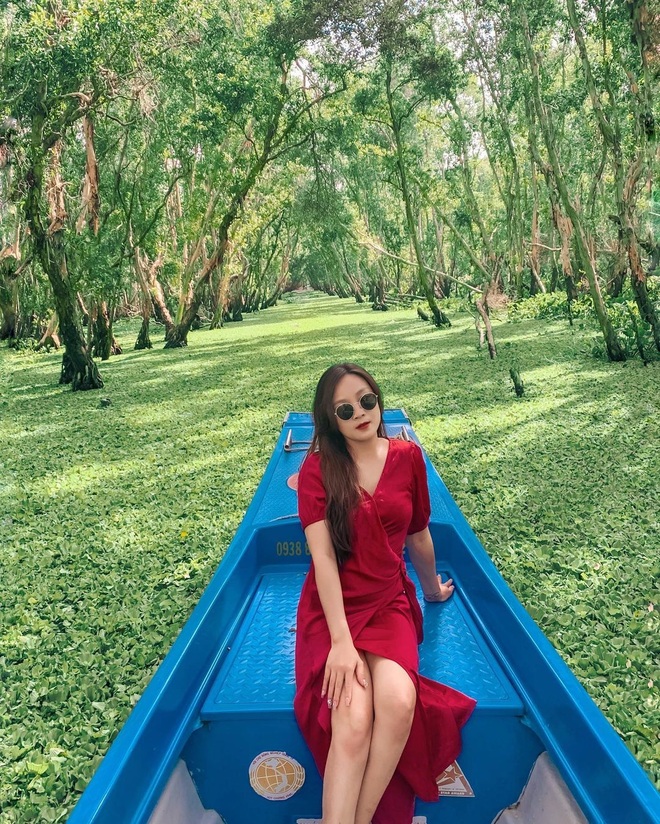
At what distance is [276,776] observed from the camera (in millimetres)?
1845

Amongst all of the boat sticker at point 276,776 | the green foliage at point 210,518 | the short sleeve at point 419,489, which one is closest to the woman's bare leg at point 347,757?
the boat sticker at point 276,776

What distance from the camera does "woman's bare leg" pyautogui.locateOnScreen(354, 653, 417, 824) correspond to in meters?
1.61

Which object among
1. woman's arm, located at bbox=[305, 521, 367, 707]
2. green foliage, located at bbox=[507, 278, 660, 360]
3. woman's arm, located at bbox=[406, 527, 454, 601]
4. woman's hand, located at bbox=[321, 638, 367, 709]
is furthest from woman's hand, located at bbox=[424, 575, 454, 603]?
green foliage, located at bbox=[507, 278, 660, 360]

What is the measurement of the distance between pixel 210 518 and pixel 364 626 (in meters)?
2.93

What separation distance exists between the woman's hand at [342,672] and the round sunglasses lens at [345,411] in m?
0.72

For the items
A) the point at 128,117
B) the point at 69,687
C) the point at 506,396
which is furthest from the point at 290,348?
the point at 69,687

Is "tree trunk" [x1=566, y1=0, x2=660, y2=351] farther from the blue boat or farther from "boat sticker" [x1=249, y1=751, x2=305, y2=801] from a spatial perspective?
"boat sticker" [x1=249, y1=751, x2=305, y2=801]

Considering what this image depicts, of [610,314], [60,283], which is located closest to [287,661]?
[60,283]

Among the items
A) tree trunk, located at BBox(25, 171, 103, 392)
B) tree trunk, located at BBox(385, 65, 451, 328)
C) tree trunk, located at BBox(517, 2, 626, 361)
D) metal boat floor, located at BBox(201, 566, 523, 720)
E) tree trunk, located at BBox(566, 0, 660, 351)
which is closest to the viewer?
metal boat floor, located at BBox(201, 566, 523, 720)

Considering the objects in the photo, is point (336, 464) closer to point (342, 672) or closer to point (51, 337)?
point (342, 672)

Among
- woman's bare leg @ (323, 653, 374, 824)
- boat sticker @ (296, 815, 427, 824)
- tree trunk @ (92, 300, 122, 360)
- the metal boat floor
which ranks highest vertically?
tree trunk @ (92, 300, 122, 360)

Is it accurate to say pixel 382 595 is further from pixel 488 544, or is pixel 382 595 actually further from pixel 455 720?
pixel 488 544

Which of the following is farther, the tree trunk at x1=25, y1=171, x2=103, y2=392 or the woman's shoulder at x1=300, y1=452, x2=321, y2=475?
the tree trunk at x1=25, y1=171, x2=103, y2=392

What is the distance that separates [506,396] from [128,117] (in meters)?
8.77
